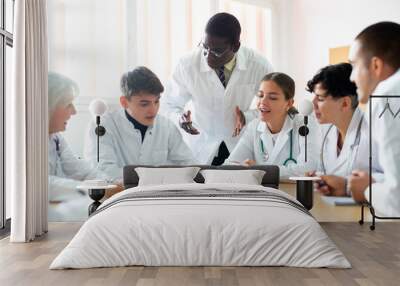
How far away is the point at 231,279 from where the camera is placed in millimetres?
4125

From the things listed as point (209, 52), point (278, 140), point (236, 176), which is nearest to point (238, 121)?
point (278, 140)

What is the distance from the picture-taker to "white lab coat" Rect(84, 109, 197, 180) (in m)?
7.21

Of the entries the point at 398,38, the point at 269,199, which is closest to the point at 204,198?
the point at 269,199

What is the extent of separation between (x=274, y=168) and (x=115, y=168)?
1928mm

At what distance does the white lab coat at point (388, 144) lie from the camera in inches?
272

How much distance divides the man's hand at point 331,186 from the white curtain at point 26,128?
10.6 ft

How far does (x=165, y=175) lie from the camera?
6.73m

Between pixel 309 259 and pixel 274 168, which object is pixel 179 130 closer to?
pixel 274 168

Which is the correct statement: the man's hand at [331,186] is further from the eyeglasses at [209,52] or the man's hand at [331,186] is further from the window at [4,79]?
the window at [4,79]

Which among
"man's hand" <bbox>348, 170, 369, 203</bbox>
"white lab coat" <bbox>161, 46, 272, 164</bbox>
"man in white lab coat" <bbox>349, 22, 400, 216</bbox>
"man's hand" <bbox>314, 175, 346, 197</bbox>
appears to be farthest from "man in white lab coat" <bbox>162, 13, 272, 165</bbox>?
"man's hand" <bbox>348, 170, 369, 203</bbox>

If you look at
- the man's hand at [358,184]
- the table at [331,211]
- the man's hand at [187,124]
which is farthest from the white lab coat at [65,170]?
the man's hand at [358,184]

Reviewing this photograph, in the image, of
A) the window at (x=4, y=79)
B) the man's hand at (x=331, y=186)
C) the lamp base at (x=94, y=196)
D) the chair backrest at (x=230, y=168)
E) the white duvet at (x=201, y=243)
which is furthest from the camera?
the man's hand at (x=331, y=186)

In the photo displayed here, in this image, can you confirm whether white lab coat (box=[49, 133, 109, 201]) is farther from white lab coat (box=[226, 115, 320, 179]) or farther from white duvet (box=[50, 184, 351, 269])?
white duvet (box=[50, 184, 351, 269])

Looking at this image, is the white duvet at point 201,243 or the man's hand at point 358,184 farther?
the man's hand at point 358,184
